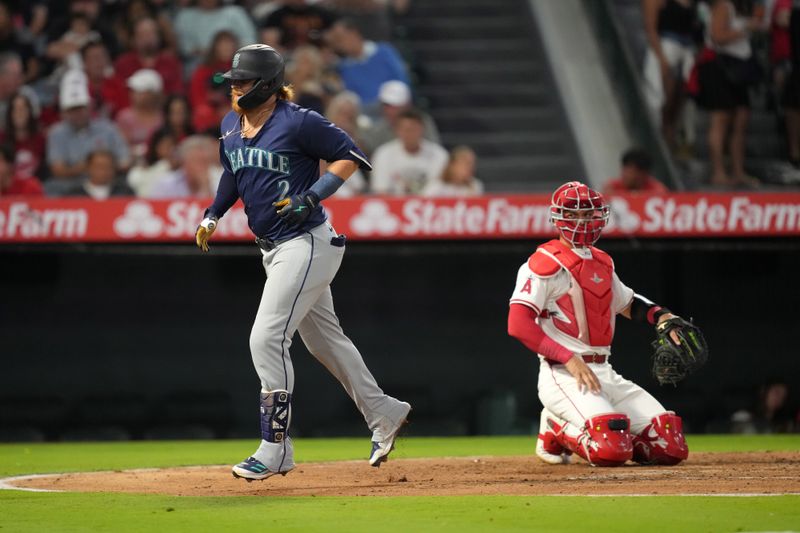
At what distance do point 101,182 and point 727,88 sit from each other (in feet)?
18.8

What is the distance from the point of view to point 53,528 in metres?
4.77

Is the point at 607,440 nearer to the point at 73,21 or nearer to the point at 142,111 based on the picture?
the point at 142,111

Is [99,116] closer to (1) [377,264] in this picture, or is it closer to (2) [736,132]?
(1) [377,264]

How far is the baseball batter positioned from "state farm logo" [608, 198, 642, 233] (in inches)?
186

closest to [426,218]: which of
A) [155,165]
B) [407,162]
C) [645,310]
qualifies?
[407,162]

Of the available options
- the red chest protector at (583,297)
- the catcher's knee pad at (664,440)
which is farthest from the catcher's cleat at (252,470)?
the catcher's knee pad at (664,440)

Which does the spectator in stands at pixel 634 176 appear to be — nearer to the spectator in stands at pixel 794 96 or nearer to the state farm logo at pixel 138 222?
the spectator in stands at pixel 794 96

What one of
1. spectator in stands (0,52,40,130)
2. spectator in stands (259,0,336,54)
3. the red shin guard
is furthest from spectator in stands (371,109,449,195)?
the red shin guard

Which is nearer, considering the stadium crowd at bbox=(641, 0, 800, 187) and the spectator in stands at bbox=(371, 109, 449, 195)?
the spectator in stands at bbox=(371, 109, 449, 195)

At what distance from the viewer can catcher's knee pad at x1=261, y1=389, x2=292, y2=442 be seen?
19.4 feet

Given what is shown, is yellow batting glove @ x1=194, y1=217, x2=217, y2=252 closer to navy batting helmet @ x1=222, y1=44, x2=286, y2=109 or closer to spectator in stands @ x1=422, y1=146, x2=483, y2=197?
navy batting helmet @ x1=222, y1=44, x2=286, y2=109

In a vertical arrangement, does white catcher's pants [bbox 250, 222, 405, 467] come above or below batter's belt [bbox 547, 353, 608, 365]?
above

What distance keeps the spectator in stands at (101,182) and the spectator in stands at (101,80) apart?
4.12ft

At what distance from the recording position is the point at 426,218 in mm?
10602
